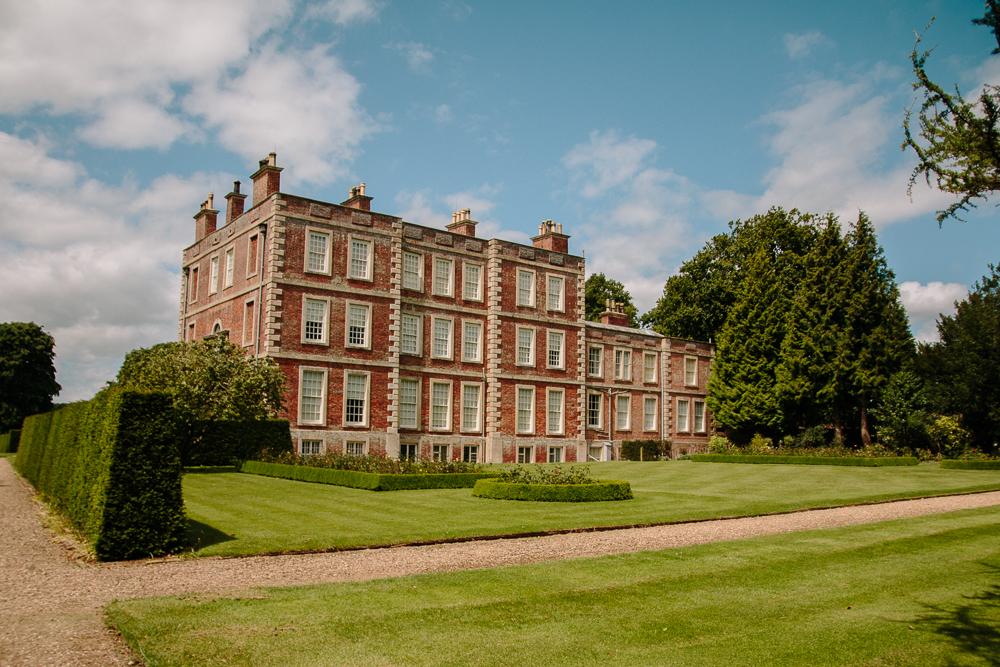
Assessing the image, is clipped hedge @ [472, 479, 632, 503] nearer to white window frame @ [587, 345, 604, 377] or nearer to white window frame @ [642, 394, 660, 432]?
white window frame @ [587, 345, 604, 377]

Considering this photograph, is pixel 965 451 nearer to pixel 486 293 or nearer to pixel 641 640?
pixel 486 293

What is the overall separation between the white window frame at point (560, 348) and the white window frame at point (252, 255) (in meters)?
16.1

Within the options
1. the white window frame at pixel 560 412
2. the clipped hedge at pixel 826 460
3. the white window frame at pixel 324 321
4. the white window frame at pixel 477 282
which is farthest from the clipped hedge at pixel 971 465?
the white window frame at pixel 324 321

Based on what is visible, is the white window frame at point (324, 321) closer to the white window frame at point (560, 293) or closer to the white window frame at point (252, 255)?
the white window frame at point (252, 255)

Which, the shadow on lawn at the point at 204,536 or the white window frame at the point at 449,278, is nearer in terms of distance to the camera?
the shadow on lawn at the point at 204,536

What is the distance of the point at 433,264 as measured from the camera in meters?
37.2

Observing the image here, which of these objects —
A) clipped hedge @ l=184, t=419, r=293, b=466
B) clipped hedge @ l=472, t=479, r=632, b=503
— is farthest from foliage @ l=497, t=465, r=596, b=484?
clipped hedge @ l=184, t=419, r=293, b=466

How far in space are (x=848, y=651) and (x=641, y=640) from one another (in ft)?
6.13

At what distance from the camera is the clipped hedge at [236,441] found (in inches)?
1060

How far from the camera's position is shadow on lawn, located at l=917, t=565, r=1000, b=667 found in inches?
270

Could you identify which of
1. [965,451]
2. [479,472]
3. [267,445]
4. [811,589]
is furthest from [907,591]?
[965,451]

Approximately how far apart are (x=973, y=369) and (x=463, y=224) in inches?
1066

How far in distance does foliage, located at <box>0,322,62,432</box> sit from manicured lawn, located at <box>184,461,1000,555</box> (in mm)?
43607

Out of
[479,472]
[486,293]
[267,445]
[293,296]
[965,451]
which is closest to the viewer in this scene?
[479,472]
